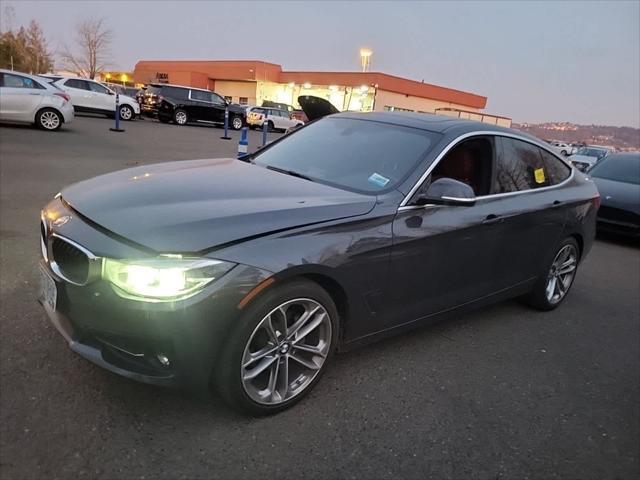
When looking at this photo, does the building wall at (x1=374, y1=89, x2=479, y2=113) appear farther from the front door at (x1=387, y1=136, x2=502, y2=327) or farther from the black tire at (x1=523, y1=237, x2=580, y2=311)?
the front door at (x1=387, y1=136, x2=502, y2=327)

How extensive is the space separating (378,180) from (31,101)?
545 inches

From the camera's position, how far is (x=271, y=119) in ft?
99.7

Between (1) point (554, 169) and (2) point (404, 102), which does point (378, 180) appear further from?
(2) point (404, 102)

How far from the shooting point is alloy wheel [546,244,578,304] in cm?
482

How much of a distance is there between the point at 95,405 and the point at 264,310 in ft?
3.43

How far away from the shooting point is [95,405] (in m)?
2.68

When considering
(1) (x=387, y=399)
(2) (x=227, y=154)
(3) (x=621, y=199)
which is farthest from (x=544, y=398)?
(2) (x=227, y=154)

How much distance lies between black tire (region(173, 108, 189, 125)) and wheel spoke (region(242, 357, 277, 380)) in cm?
2336

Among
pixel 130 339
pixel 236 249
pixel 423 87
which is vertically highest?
pixel 423 87

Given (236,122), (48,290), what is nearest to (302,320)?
(48,290)

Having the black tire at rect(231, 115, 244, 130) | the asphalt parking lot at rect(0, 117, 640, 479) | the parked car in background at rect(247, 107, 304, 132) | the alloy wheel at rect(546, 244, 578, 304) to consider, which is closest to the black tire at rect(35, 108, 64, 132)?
the asphalt parking lot at rect(0, 117, 640, 479)

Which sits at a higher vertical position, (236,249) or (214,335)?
(236,249)

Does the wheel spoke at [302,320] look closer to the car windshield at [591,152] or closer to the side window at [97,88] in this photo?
the side window at [97,88]

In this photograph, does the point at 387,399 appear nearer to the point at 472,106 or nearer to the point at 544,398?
the point at 544,398
